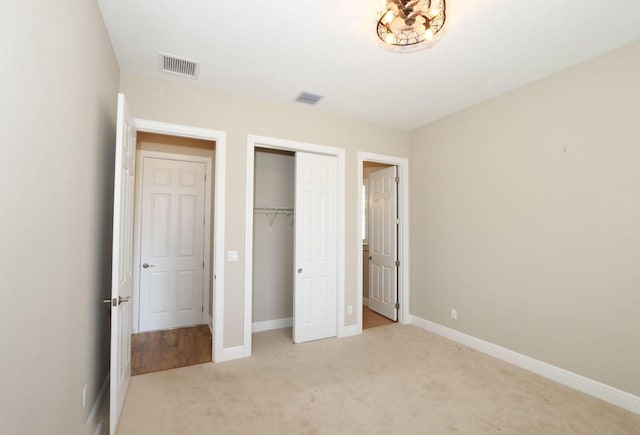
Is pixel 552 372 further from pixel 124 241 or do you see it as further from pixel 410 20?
pixel 124 241

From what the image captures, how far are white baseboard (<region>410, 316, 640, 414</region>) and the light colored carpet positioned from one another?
0.07 meters

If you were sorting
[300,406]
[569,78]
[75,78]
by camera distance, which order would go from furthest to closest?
[569,78] → [300,406] → [75,78]

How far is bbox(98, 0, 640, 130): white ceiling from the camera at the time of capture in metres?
2.00

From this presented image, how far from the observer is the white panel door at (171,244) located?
3.97 m

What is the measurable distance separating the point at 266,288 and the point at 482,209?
2.97 m

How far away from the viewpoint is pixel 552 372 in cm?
273

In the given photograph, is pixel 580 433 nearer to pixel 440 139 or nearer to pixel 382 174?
pixel 440 139

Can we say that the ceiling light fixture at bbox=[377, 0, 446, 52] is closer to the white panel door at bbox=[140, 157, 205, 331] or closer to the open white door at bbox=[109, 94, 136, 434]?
the open white door at bbox=[109, 94, 136, 434]

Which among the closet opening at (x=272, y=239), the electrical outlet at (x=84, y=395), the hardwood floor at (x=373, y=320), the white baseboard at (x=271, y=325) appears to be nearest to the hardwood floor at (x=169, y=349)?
the white baseboard at (x=271, y=325)

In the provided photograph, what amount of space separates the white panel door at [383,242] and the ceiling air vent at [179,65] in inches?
118

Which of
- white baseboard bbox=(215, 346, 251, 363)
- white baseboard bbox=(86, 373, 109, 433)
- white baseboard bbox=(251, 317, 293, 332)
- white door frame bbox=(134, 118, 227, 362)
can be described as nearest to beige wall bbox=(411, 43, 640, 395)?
white baseboard bbox=(251, 317, 293, 332)

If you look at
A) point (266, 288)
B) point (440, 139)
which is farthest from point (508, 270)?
point (266, 288)

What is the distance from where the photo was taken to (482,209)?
342 cm

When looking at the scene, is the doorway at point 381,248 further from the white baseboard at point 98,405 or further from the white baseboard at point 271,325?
the white baseboard at point 98,405
